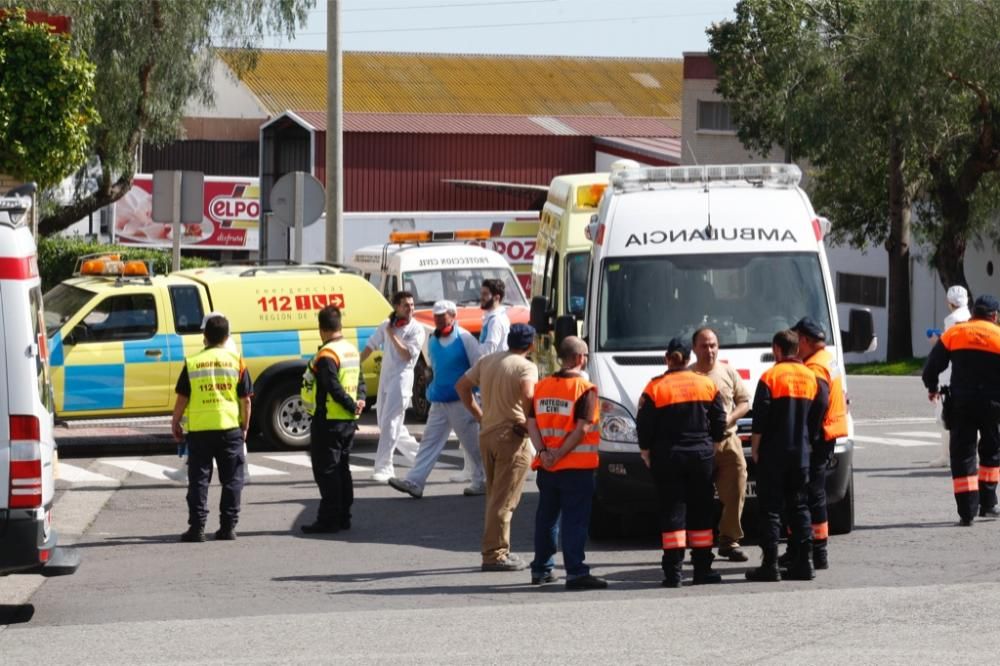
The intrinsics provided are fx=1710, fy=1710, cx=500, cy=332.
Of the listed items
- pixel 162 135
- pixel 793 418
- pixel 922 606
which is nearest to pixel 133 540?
pixel 793 418

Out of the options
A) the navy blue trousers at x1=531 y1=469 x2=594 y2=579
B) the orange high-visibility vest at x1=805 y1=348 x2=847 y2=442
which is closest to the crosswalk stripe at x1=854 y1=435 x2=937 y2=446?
the orange high-visibility vest at x1=805 y1=348 x2=847 y2=442

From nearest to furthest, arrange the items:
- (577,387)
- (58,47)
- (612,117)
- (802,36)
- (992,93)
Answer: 1. (577,387)
2. (58,47)
3. (992,93)
4. (802,36)
5. (612,117)

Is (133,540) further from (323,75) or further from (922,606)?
(323,75)

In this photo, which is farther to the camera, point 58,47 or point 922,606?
point 58,47

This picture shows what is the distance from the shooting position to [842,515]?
12523 millimetres

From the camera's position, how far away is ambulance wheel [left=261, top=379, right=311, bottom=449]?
18406 mm

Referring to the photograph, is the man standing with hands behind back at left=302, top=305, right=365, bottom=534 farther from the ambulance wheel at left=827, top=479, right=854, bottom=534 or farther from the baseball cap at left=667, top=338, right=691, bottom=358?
the ambulance wheel at left=827, top=479, right=854, bottom=534

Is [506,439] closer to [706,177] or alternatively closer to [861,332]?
[861,332]

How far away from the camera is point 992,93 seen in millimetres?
35969

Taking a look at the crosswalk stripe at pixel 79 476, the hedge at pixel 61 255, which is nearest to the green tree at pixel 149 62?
the hedge at pixel 61 255

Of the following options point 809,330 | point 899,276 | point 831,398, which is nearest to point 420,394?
point 831,398

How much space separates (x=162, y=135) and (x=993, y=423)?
73.7ft

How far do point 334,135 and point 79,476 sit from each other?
7.79 meters

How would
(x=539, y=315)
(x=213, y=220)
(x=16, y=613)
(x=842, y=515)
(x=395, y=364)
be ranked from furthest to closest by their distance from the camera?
(x=213, y=220) < (x=395, y=364) < (x=539, y=315) < (x=842, y=515) < (x=16, y=613)
